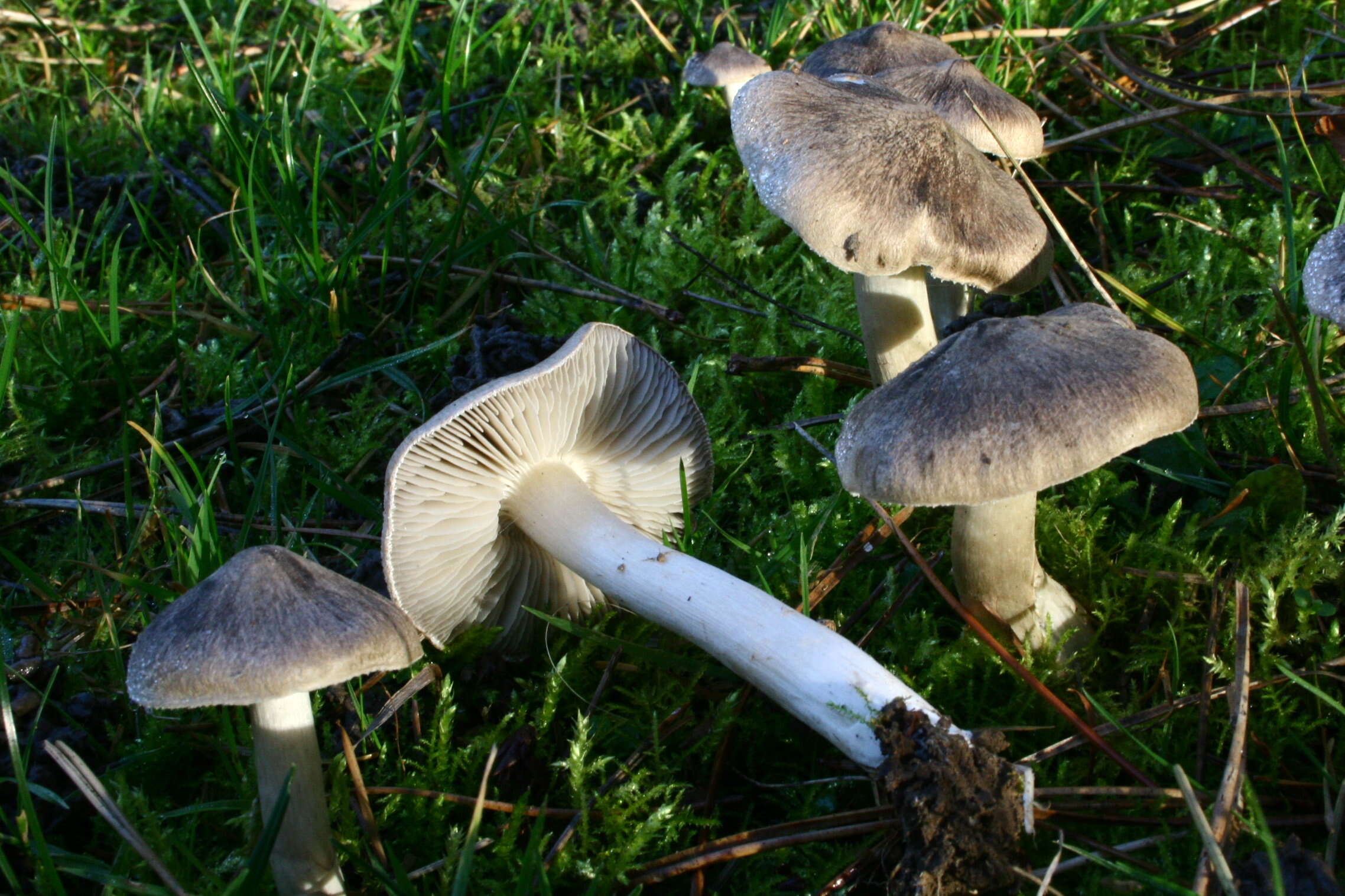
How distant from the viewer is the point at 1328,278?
1.76 metres

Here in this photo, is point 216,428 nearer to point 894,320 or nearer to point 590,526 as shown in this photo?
point 590,526

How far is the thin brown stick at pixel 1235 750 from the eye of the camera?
1497mm

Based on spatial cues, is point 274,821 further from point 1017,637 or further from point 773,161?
point 773,161

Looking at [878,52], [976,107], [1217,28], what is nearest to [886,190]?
[976,107]

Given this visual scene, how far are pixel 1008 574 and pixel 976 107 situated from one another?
1.32m

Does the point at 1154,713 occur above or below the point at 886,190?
below

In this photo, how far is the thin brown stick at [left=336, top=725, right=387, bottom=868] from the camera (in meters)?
1.88

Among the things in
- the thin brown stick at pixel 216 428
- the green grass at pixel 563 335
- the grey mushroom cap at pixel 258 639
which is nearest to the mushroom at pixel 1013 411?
the green grass at pixel 563 335

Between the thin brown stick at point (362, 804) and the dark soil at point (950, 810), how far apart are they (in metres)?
0.99

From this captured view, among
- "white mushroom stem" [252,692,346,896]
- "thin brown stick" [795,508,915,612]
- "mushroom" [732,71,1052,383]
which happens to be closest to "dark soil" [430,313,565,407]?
"mushroom" [732,71,1052,383]

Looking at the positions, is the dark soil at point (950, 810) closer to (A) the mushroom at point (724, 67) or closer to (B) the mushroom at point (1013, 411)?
(B) the mushroom at point (1013, 411)

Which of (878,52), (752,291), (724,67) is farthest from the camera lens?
(724,67)

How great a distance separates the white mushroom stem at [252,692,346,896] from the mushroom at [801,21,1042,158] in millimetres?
2036

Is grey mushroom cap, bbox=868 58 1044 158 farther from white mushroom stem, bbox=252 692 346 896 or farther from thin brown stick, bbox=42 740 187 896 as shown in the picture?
thin brown stick, bbox=42 740 187 896
